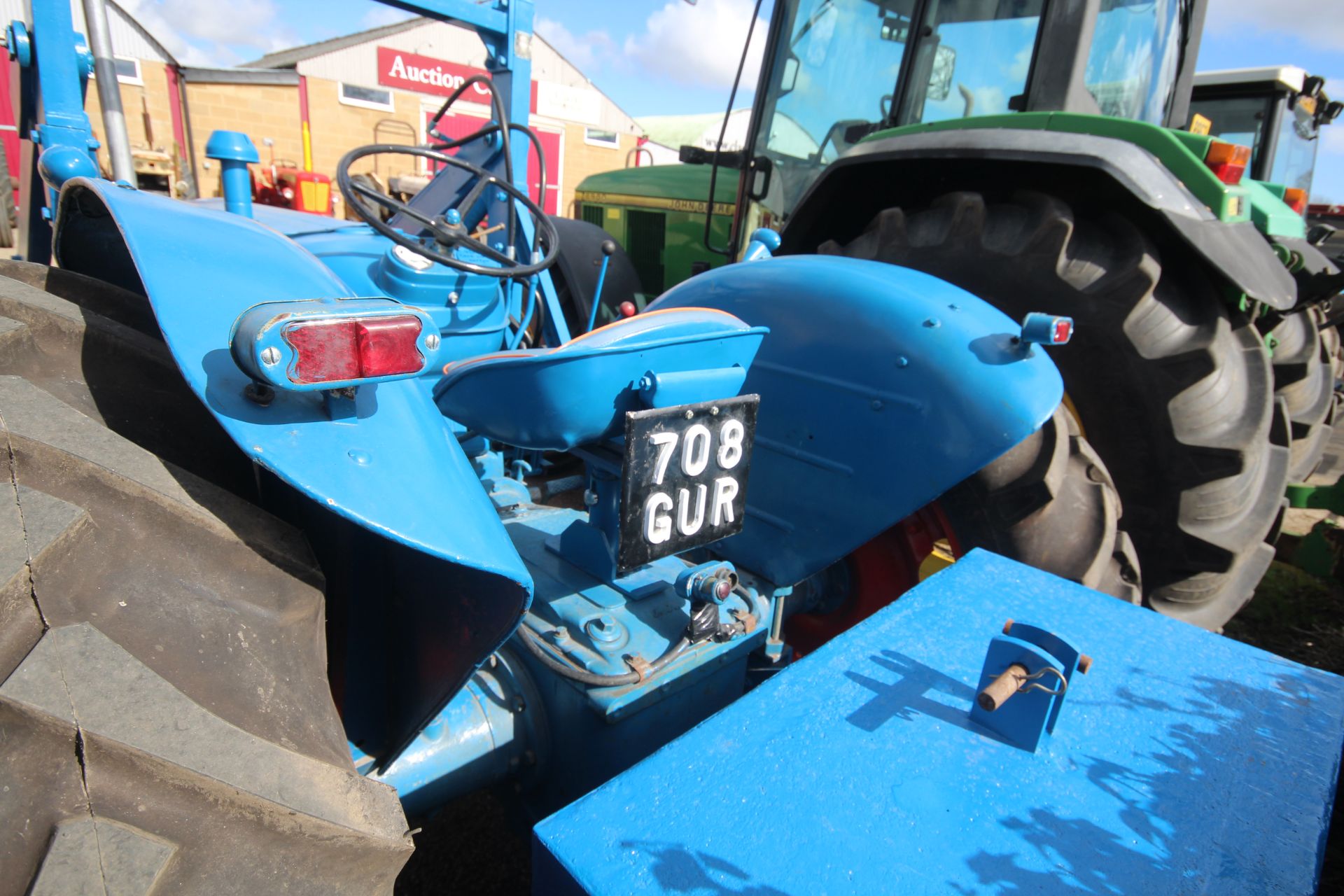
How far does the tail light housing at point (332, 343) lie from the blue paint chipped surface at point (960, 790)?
18.0 inches

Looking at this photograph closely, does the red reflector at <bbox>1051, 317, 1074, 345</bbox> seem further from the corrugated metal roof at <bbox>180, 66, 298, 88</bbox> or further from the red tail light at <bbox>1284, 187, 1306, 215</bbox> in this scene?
the corrugated metal roof at <bbox>180, 66, 298, 88</bbox>

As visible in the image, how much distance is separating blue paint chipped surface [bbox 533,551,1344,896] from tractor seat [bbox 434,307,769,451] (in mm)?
429

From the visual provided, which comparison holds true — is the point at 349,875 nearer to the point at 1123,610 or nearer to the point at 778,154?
the point at 1123,610

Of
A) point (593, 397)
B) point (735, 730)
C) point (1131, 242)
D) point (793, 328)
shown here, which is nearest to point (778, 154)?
point (1131, 242)

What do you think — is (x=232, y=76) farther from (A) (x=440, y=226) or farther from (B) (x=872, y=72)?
(A) (x=440, y=226)

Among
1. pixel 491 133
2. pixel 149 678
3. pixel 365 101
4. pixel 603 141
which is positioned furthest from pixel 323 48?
pixel 149 678

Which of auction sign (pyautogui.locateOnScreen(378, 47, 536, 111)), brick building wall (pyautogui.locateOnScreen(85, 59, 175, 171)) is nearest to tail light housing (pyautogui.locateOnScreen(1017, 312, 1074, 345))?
brick building wall (pyautogui.locateOnScreen(85, 59, 175, 171))

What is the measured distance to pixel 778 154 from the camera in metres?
3.19

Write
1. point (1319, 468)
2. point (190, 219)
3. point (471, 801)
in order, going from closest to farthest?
point (190, 219) → point (471, 801) → point (1319, 468)

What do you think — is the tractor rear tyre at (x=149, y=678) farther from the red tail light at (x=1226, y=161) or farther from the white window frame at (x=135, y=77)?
the white window frame at (x=135, y=77)

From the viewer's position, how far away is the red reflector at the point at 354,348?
0.69 meters

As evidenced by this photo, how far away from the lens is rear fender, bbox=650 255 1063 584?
4.26 ft

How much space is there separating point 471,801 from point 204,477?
3.62ft

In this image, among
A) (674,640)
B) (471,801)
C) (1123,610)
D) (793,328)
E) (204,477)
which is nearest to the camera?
(204,477)
